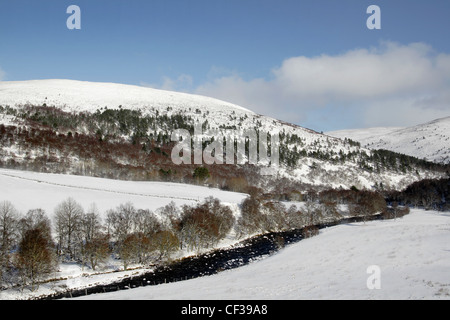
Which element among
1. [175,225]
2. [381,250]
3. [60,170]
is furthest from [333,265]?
[60,170]

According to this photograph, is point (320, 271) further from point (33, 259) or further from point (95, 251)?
point (33, 259)

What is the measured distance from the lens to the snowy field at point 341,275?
29.1 metres

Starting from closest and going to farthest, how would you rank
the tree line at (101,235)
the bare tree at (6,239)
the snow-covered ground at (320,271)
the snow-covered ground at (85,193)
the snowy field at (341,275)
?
1. the snowy field at (341,275)
2. the snow-covered ground at (320,271)
3. the bare tree at (6,239)
4. the tree line at (101,235)
5. the snow-covered ground at (85,193)

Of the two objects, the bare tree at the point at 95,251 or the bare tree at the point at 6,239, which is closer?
the bare tree at the point at 6,239

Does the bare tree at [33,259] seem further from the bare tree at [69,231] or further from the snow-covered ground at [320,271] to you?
the bare tree at [69,231]

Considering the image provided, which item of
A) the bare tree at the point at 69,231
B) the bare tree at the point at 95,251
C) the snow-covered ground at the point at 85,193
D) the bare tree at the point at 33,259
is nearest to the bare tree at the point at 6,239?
the bare tree at the point at 33,259

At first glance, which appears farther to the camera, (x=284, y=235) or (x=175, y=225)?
(x=284, y=235)

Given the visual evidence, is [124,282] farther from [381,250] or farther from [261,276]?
[381,250]

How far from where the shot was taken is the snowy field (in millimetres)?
29094

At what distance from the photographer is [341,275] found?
37.1 metres

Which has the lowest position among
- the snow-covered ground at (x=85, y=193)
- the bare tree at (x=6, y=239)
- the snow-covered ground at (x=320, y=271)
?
the snow-covered ground at (x=320, y=271)
